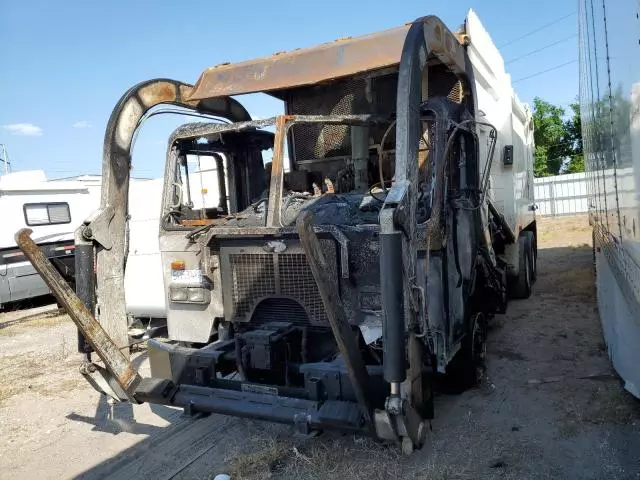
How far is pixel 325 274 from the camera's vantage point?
111 inches

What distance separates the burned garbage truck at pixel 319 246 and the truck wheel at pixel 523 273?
2587 millimetres

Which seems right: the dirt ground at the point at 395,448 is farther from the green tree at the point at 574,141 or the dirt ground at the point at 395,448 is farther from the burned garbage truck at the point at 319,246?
the green tree at the point at 574,141

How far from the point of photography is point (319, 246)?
2814 millimetres

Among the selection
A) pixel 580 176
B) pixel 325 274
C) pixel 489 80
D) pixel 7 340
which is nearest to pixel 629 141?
pixel 325 274

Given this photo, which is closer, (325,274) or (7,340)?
(325,274)

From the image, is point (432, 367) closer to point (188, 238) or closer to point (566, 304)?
point (188, 238)

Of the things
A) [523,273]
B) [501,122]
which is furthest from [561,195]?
[501,122]

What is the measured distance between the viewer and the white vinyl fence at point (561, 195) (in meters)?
24.4

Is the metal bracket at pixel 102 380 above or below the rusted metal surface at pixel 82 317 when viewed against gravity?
below

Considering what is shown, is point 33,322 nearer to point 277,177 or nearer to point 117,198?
point 117,198

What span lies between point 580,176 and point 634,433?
23.1 meters

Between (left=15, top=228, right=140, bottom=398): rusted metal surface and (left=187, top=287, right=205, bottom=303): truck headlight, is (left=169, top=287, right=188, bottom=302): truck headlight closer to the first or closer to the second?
(left=187, top=287, right=205, bottom=303): truck headlight

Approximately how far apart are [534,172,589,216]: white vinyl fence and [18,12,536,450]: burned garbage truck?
21.3m

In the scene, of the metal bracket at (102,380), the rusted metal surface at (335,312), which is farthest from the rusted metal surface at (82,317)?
the rusted metal surface at (335,312)
